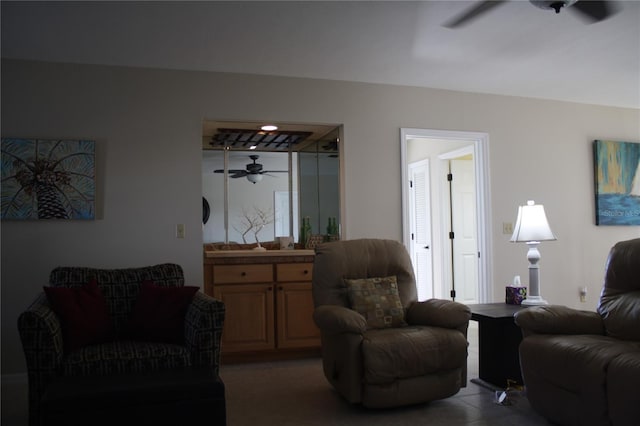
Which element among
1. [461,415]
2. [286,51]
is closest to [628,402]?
[461,415]

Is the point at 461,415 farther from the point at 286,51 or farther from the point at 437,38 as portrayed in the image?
the point at 286,51

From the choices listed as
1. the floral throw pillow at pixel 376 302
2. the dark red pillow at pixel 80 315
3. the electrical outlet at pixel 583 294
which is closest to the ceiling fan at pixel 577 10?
the floral throw pillow at pixel 376 302

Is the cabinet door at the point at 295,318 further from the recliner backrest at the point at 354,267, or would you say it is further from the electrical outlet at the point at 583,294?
the electrical outlet at the point at 583,294

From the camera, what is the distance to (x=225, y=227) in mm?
5223

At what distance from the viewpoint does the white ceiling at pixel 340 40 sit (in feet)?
10.6

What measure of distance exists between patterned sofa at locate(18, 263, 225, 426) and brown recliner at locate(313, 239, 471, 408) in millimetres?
709

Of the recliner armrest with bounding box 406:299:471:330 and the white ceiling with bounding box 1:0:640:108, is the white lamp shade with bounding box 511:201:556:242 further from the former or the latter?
the white ceiling with bounding box 1:0:640:108

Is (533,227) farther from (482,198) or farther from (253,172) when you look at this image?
(253,172)

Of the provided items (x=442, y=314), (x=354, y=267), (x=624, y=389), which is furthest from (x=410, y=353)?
(x=624, y=389)

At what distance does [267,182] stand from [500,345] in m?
2.81

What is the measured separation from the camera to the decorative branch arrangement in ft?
17.3

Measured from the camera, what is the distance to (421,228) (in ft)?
22.6

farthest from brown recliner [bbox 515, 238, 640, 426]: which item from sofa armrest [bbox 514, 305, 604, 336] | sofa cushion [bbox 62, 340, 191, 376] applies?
sofa cushion [bbox 62, 340, 191, 376]

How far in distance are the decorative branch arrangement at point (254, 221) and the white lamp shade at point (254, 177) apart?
27cm
